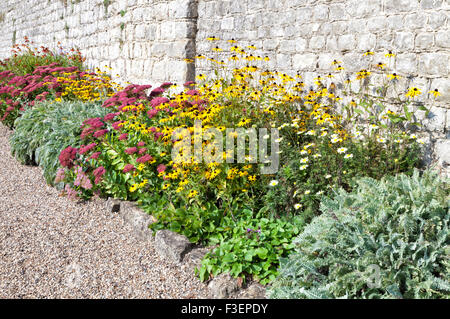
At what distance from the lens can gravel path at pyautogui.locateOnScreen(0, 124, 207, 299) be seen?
3002 mm

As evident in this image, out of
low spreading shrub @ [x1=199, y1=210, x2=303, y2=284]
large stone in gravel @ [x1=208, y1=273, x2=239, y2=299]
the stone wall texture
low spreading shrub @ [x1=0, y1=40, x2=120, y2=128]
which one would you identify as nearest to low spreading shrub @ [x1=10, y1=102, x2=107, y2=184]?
low spreading shrub @ [x1=0, y1=40, x2=120, y2=128]

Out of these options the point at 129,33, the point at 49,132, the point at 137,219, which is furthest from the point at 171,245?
the point at 129,33

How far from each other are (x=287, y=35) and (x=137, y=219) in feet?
9.38

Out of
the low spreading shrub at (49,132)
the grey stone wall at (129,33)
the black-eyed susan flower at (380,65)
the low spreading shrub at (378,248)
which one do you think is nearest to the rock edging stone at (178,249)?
the low spreading shrub at (378,248)

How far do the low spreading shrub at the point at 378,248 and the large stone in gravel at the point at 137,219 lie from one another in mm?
1586

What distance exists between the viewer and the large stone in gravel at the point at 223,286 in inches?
109

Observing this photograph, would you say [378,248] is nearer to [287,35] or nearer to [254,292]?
[254,292]

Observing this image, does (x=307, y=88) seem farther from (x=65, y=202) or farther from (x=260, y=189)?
(x=65, y=202)

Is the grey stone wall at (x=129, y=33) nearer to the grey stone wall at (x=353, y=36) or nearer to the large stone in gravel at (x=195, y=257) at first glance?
the grey stone wall at (x=353, y=36)

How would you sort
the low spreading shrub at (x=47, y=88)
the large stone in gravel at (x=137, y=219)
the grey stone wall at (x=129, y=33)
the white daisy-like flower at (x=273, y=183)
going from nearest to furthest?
the white daisy-like flower at (x=273, y=183)
the large stone in gravel at (x=137, y=219)
the grey stone wall at (x=129, y=33)
the low spreading shrub at (x=47, y=88)

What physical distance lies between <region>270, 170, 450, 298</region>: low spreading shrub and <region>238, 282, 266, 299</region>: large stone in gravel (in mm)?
238

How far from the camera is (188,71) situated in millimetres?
6219

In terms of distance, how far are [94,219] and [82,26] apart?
7.05m
